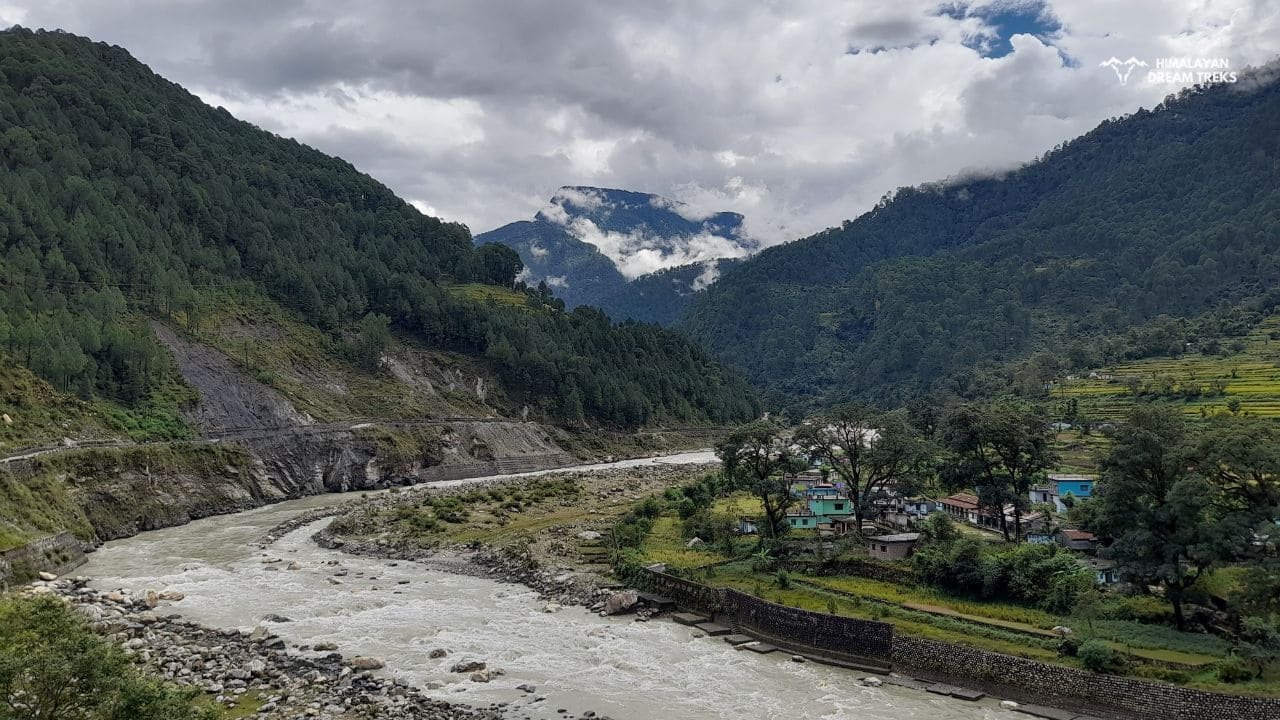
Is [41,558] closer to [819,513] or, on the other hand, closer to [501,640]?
[501,640]

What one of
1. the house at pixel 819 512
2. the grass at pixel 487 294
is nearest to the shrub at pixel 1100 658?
the house at pixel 819 512

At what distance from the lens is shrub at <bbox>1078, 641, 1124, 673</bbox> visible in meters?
26.0

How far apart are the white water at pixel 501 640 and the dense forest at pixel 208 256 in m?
33.0

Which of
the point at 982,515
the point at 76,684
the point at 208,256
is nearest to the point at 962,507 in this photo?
the point at 982,515

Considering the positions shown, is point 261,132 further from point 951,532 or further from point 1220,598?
point 1220,598

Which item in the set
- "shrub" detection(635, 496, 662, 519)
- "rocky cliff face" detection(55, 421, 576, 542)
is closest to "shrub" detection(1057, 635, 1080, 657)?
"shrub" detection(635, 496, 662, 519)

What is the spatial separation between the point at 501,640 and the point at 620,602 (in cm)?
652

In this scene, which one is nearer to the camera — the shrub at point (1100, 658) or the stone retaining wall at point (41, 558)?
the shrub at point (1100, 658)

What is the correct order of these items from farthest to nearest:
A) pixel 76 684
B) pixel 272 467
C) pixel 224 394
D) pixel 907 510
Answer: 1. pixel 224 394
2. pixel 272 467
3. pixel 907 510
4. pixel 76 684

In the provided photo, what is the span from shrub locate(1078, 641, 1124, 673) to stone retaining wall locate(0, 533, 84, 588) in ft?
143

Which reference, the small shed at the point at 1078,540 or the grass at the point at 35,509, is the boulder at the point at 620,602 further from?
the grass at the point at 35,509

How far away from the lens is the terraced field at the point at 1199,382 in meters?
84.9

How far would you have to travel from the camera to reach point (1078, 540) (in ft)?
137

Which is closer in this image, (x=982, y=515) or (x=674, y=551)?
(x=674, y=551)
